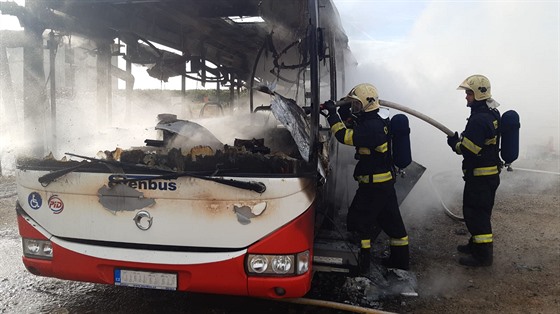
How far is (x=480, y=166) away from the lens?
4.46 meters

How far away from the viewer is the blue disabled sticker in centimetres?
302

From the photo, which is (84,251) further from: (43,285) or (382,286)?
(382,286)

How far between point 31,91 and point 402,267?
12.3 feet

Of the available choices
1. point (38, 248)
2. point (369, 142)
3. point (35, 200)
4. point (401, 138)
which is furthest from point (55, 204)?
point (401, 138)

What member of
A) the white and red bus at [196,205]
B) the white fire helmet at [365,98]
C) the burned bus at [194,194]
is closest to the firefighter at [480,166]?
the white fire helmet at [365,98]

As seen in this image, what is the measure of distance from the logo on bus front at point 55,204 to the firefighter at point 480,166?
374cm

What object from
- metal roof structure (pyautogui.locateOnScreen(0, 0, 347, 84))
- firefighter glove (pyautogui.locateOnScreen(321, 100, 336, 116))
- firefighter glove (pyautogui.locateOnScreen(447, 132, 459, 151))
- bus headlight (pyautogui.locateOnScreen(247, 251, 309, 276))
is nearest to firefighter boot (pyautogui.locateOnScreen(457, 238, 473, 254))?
firefighter glove (pyautogui.locateOnScreen(447, 132, 459, 151))

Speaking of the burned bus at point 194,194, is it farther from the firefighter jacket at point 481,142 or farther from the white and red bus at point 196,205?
the firefighter jacket at point 481,142

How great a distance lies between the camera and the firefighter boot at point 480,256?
4529mm

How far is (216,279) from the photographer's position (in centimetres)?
280

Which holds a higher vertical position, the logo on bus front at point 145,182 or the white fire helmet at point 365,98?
the white fire helmet at point 365,98

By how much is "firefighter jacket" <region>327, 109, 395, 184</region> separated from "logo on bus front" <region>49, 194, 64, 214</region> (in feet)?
7.02

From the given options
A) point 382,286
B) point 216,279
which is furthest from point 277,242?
point 382,286

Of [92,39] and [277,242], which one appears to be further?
[92,39]
